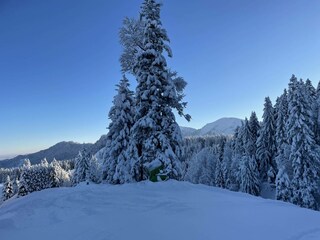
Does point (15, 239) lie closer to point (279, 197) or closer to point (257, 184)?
point (279, 197)

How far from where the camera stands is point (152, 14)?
20.4 metres

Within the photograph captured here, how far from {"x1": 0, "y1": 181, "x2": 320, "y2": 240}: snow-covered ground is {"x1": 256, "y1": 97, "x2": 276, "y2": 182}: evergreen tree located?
138 feet

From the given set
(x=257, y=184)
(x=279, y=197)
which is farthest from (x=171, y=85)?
(x=257, y=184)

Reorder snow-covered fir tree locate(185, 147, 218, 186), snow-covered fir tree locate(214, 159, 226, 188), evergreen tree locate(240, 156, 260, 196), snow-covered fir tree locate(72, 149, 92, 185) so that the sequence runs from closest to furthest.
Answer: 1. evergreen tree locate(240, 156, 260, 196)
2. snow-covered fir tree locate(72, 149, 92, 185)
3. snow-covered fir tree locate(214, 159, 226, 188)
4. snow-covered fir tree locate(185, 147, 218, 186)

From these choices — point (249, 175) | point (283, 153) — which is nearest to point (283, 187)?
point (283, 153)

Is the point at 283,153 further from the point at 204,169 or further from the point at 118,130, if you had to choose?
the point at 204,169

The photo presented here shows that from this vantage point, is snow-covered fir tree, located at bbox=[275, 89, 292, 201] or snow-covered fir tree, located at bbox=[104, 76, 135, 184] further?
snow-covered fir tree, located at bbox=[275, 89, 292, 201]

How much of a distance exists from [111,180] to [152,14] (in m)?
14.5

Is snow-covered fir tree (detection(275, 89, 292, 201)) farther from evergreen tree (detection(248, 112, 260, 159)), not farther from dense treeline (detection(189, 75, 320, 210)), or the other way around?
evergreen tree (detection(248, 112, 260, 159))

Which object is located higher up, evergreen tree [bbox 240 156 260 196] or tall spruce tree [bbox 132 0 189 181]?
tall spruce tree [bbox 132 0 189 181]

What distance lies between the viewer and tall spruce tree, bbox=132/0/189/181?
18969mm

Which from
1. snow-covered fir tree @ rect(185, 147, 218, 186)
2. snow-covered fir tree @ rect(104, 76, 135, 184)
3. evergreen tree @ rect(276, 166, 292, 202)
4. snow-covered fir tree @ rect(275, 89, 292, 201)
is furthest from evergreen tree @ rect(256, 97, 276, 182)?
snow-covered fir tree @ rect(104, 76, 135, 184)

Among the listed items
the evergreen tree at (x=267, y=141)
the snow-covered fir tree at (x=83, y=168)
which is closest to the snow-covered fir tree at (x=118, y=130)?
the snow-covered fir tree at (x=83, y=168)

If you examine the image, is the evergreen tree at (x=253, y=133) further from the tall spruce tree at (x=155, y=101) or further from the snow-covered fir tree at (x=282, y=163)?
the tall spruce tree at (x=155, y=101)
